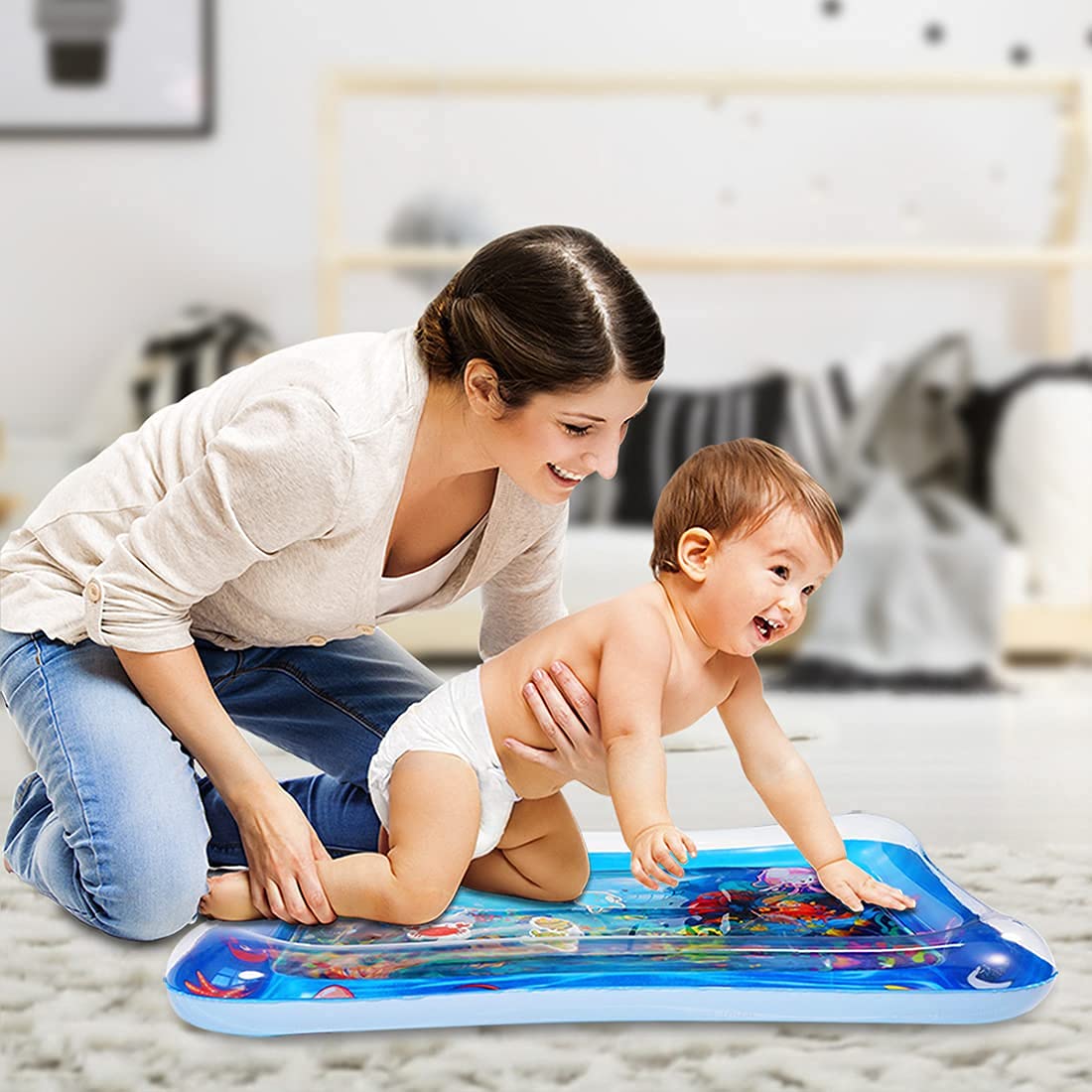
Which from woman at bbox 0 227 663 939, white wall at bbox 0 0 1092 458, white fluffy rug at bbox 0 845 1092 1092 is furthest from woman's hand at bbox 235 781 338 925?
white wall at bbox 0 0 1092 458

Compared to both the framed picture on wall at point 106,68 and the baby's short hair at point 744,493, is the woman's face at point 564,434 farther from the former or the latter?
the framed picture on wall at point 106,68

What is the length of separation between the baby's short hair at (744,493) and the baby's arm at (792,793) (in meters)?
0.14

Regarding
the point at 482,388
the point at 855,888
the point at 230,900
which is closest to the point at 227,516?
the point at 482,388

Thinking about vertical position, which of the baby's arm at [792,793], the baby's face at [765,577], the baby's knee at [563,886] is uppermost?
the baby's face at [765,577]

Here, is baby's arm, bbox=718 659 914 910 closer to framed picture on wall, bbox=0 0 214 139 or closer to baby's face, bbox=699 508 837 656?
baby's face, bbox=699 508 837 656

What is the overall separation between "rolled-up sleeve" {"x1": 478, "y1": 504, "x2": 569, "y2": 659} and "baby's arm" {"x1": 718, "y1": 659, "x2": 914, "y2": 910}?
21cm

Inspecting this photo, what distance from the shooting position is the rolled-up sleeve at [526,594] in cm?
136

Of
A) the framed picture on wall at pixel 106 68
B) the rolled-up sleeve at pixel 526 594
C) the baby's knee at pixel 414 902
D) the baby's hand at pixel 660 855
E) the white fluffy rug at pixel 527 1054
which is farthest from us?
the framed picture on wall at pixel 106 68

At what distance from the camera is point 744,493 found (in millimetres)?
1179

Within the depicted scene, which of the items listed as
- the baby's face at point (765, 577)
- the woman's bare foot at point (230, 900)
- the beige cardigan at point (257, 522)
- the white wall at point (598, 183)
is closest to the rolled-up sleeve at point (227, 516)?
the beige cardigan at point (257, 522)

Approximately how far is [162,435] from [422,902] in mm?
458

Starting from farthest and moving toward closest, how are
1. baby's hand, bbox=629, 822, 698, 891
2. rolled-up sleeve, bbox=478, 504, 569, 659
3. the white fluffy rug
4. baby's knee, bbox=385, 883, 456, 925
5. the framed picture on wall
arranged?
the framed picture on wall < rolled-up sleeve, bbox=478, 504, 569, 659 < baby's knee, bbox=385, 883, 456, 925 < baby's hand, bbox=629, 822, 698, 891 < the white fluffy rug

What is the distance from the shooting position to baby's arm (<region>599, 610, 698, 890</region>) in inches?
42.7

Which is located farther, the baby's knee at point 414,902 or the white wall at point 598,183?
the white wall at point 598,183
